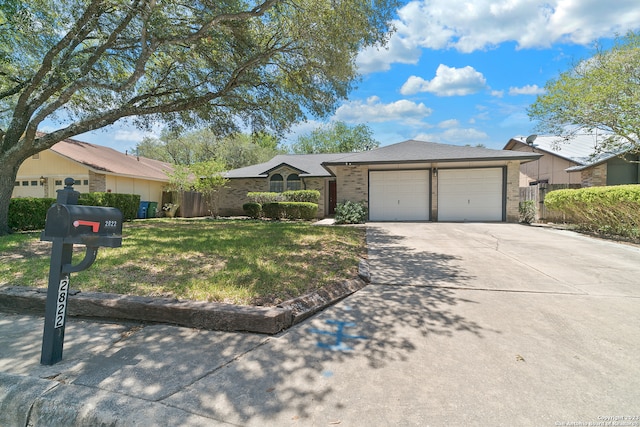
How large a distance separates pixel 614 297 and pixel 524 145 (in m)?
22.4

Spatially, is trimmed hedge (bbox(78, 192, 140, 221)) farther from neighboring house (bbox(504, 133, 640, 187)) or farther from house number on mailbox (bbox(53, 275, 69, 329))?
neighboring house (bbox(504, 133, 640, 187))

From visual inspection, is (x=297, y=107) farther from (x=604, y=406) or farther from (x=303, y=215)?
(x=604, y=406)

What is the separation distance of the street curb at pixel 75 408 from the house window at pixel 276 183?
1673cm

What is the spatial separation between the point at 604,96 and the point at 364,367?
14.3 m

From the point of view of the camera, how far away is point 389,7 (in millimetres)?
8164

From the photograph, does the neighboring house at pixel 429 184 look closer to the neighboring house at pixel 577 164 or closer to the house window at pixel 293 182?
the neighboring house at pixel 577 164

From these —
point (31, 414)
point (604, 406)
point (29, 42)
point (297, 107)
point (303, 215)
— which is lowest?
point (31, 414)

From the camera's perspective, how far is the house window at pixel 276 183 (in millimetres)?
18734

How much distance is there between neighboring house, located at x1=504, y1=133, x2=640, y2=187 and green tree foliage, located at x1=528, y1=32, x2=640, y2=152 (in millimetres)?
1578

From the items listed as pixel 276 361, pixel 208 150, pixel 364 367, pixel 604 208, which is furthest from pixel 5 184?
pixel 208 150

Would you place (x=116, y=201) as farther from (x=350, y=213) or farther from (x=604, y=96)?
(x=604, y=96)

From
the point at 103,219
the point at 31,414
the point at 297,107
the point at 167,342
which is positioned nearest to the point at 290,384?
the point at 167,342

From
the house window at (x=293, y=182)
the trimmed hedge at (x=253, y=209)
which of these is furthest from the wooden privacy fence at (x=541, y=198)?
the trimmed hedge at (x=253, y=209)

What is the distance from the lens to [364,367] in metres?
2.51
